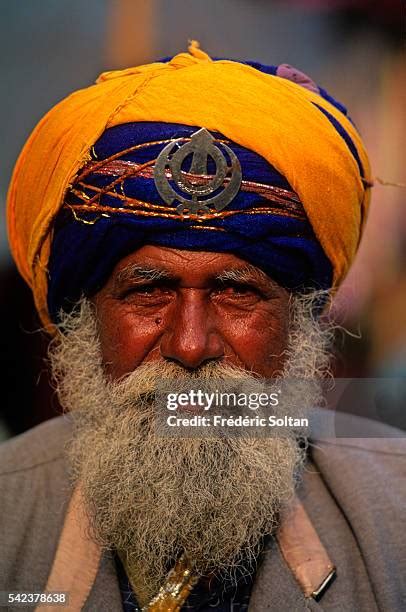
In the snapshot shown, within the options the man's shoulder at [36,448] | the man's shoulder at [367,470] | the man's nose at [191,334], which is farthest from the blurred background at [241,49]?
the man's nose at [191,334]

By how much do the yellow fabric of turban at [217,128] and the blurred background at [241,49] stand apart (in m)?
0.23

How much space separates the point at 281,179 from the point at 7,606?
1066mm

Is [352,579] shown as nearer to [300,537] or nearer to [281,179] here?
[300,537]

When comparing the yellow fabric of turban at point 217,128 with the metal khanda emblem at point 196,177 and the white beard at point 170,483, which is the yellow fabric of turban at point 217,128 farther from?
the white beard at point 170,483

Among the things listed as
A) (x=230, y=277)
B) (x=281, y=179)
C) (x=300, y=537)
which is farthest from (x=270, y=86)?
(x=300, y=537)

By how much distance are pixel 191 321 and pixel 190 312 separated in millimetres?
23

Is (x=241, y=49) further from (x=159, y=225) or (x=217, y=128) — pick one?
(x=159, y=225)

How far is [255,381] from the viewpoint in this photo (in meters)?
1.50

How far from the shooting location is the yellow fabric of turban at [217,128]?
56.8 inches

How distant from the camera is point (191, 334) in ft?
4.62

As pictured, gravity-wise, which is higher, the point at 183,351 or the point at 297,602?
the point at 183,351

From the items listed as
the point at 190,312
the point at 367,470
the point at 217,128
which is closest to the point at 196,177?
the point at 217,128

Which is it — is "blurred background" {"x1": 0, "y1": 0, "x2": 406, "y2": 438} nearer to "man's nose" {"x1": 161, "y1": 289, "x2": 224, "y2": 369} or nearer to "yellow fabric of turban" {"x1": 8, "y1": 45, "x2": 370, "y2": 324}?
"yellow fabric of turban" {"x1": 8, "y1": 45, "x2": 370, "y2": 324}

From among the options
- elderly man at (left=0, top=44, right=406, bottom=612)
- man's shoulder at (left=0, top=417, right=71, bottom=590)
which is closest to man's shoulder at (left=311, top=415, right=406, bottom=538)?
elderly man at (left=0, top=44, right=406, bottom=612)
